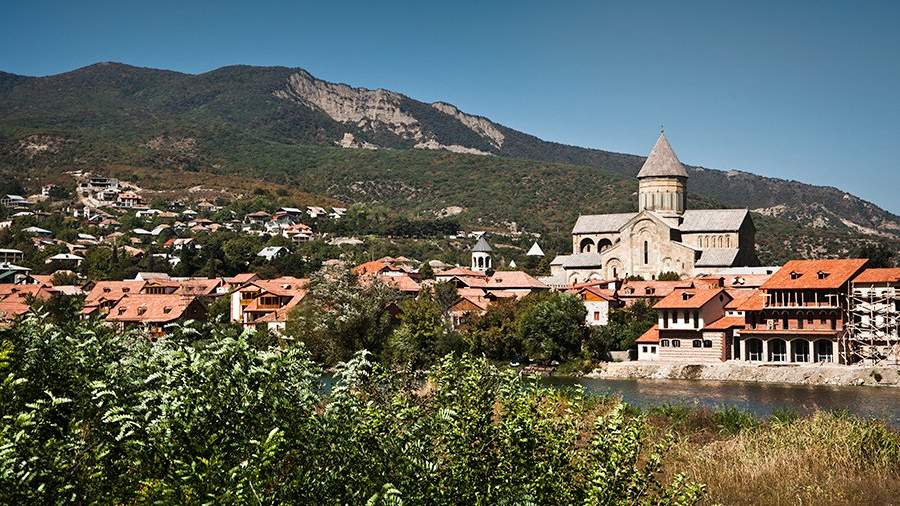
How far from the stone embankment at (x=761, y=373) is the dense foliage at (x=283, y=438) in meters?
29.4

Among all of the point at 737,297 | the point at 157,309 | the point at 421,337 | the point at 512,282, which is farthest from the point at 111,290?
the point at 737,297

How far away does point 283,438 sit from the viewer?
6.95m

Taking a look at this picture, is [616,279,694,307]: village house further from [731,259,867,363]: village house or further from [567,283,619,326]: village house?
[731,259,867,363]: village house

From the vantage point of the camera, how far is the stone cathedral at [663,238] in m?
62.4

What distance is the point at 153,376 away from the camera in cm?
699

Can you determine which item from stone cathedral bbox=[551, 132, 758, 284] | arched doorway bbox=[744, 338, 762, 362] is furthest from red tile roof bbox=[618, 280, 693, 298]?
arched doorway bbox=[744, 338, 762, 362]

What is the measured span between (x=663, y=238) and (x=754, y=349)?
22633 mm

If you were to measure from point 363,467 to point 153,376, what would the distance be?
5.71ft

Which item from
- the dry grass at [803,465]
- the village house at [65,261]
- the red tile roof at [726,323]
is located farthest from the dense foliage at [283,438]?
the village house at [65,261]

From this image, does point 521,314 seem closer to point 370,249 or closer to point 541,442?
point 541,442

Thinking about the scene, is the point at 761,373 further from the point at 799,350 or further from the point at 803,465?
the point at 803,465

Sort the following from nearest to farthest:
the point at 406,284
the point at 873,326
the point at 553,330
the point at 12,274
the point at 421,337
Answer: the point at 421,337 → the point at 873,326 → the point at 553,330 → the point at 406,284 → the point at 12,274

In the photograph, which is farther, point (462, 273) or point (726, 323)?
point (462, 273)

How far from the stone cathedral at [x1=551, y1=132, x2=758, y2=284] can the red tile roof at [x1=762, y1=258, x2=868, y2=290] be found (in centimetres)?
1968
